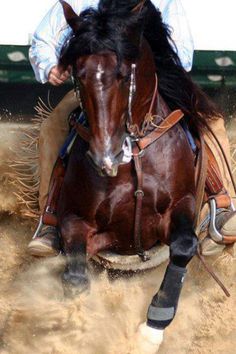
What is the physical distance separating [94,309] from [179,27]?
1591 millimetres

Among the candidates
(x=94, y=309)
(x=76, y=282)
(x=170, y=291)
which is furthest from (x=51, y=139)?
(x=170, y=291)

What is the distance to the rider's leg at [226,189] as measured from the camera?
4.93 m

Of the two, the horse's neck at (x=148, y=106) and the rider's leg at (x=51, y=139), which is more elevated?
the horse's neck at (x=148, y=106)

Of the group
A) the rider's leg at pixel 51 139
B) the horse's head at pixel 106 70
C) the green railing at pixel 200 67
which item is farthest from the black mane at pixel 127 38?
the green railing at pixel 200 67

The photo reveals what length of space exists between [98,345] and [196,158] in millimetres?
1118

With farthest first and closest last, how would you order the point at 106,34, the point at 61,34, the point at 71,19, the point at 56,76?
the point at 61,34, the point at 56,76, the point at 71,19, the point at 106,34

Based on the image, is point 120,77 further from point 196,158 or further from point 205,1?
point 205,1

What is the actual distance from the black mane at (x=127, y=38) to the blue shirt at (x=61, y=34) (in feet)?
0.43

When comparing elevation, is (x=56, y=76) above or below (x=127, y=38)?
below

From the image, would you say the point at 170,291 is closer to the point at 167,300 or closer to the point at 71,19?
the point at 167,300

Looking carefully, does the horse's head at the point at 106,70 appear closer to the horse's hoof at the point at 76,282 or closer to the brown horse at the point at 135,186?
the brown horse at the point at 135,186

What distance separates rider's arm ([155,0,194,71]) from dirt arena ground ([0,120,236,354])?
1.15 metres

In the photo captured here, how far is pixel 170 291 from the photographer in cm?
454

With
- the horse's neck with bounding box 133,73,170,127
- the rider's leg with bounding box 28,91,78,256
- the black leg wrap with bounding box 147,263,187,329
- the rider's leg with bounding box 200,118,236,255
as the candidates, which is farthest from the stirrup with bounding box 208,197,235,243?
the rider's leg with bounding box 28,91,78,256
